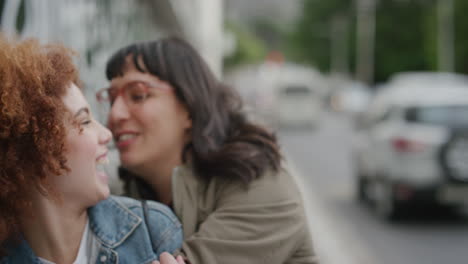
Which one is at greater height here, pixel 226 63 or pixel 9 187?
pixel 9 187

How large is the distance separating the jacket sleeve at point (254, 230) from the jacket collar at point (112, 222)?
0.17m

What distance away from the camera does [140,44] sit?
2.29 metres

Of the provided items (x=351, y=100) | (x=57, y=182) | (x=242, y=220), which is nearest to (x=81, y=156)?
(x=57, y=182)

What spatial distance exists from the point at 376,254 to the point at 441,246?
0.84 meters

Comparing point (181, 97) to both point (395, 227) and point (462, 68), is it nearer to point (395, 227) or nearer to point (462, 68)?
point (395, 227)

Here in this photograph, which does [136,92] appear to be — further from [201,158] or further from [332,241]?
[332,241]

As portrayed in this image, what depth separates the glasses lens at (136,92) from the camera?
221cm

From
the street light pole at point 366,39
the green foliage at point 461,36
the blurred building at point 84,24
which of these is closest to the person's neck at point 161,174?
the blurred building at point 84,24

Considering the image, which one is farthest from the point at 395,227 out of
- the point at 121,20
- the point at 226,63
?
the point at 226,63

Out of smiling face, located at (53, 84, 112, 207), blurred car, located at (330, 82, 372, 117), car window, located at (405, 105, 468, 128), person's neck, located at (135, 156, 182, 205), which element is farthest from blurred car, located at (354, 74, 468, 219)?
blurred car, located at (330, 82, 372, 117)

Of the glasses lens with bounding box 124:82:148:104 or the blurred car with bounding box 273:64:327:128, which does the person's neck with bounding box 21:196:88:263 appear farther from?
the blurred car with bounding box 273:64:327:128

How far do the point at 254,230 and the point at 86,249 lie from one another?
485 mm

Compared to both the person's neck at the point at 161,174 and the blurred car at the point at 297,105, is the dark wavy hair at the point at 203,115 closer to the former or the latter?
the person's neck at the point at 161,174

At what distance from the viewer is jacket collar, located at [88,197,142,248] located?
1.75 meters
